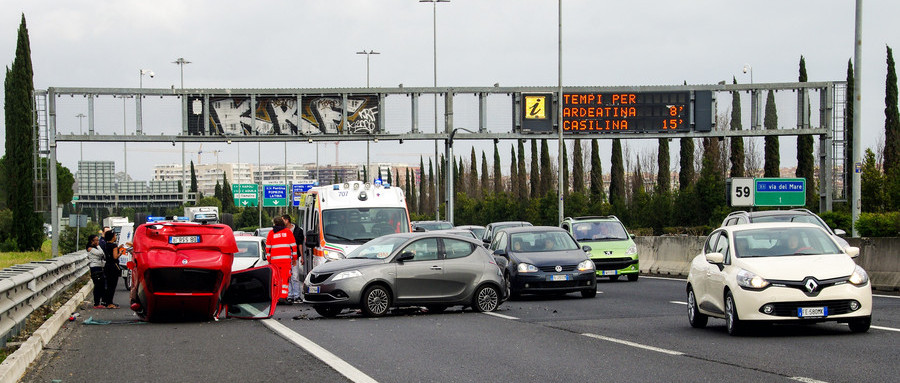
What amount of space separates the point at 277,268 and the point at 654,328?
855 centimetres

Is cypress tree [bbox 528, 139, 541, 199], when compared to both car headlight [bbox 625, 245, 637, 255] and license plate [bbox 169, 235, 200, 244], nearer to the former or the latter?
car headlight [bbox 625, 245, 637, 255]

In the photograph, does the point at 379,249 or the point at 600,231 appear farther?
the point at 600,231

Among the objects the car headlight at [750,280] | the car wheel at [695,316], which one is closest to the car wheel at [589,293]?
the car wheel at [695,316]

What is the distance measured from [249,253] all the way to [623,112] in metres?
20.2

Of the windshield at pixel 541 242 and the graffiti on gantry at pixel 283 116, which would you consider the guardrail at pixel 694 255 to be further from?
the graffiti on gantry at pixel 283 116

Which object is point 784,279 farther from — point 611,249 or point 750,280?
point 611,249

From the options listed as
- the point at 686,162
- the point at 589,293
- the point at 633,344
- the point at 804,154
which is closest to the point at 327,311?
the point at 589,293

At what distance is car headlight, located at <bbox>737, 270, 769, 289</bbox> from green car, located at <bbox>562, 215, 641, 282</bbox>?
14882 mm

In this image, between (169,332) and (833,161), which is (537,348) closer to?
(169,332)

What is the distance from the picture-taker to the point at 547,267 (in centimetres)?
2156

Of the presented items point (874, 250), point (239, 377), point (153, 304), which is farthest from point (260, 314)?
point (874, 250)

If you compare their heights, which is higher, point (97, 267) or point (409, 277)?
point (409, 277)

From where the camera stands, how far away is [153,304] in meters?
16.7

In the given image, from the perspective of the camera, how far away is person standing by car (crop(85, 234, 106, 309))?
22281 millimetres
